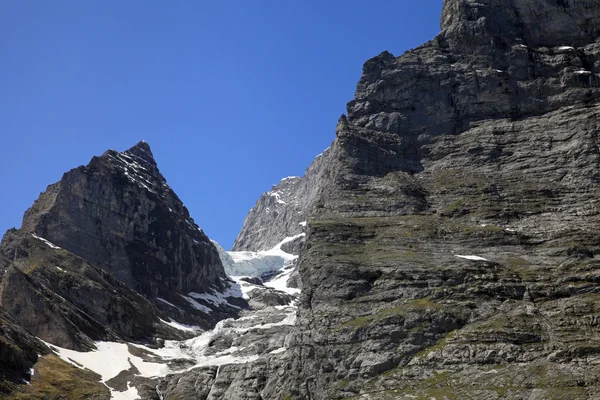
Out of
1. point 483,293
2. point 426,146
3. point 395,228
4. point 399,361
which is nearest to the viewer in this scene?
point 399,361

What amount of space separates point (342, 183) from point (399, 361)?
142ft

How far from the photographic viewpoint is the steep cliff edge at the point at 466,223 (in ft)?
279

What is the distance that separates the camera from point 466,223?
111625mm

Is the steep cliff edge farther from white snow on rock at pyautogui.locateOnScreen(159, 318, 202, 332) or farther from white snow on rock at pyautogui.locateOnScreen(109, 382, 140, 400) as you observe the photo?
white snow on rock at pyautogui.locateOnScreen(159, 318, 202, 332)

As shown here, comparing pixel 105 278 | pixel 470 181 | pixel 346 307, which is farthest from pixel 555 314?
pixel 105 278

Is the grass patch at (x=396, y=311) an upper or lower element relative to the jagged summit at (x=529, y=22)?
lower

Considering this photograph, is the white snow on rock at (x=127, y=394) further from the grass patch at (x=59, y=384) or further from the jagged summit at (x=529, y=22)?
the jagged summit at (x=529, y=22)

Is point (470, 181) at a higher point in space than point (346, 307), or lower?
higher

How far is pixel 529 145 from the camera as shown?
12288cm

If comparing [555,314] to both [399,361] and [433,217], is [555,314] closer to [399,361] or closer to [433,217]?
[399,361]

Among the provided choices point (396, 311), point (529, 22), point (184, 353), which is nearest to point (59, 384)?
point (184, 353)

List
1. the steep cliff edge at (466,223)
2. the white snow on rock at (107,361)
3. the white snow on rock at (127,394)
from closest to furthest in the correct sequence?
the steep cliff edge at (466,223), the white snow on rock at (127,394), the white snow on rock at (107,361)

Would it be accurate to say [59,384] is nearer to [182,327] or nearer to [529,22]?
[182,327]

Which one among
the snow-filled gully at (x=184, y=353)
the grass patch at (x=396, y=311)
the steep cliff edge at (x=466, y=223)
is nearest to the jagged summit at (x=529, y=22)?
the steep cliff edge at (x=466, y=223)
